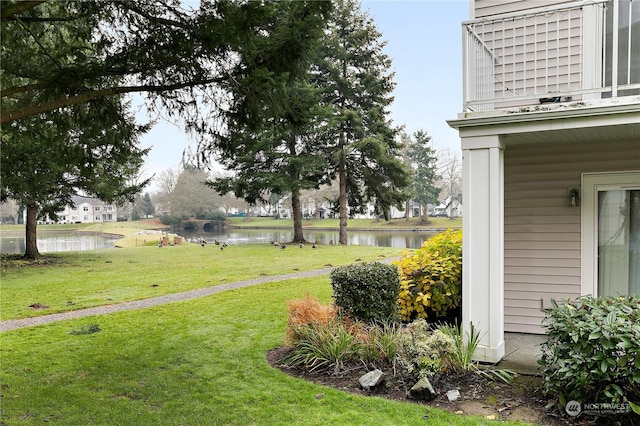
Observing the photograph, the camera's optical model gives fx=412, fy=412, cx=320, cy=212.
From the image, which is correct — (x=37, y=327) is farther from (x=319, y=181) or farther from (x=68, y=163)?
(x=319, y=181)

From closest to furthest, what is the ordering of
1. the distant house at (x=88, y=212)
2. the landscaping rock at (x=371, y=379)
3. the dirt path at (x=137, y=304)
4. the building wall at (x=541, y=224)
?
the landscaping rock at (x=371, y=379) → the building wall at (x=541, y=224) → the dirt path at (x=137, y=304) → the distant house at (x=88, y=212)

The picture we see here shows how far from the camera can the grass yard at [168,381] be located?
3584 mm

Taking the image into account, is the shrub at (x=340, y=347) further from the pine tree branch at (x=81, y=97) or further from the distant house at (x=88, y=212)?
the distant house at (x=88, y=212)

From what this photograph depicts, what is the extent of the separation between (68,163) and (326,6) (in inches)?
147

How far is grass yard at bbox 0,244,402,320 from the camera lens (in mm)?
9195

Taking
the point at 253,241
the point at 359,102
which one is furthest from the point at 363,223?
the point at 359,102

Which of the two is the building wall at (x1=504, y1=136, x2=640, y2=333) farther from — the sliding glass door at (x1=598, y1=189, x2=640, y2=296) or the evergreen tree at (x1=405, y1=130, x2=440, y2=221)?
the evergreen tree at (x1=405, y1=130, x2=440, y2=221)

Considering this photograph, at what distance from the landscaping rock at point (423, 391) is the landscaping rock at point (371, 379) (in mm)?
350

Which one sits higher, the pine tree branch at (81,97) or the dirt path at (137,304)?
the pine tree branch at (81,97)

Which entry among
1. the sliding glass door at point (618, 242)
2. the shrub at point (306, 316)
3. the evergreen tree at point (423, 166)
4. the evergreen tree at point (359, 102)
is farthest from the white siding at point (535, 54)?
the evergreen tree at point (423, 166)

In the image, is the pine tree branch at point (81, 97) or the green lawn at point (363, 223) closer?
the pine tree branch at point (81, 97)

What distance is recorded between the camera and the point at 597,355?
3.22 metres

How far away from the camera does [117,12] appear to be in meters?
4.43

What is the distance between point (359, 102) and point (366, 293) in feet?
60.8
